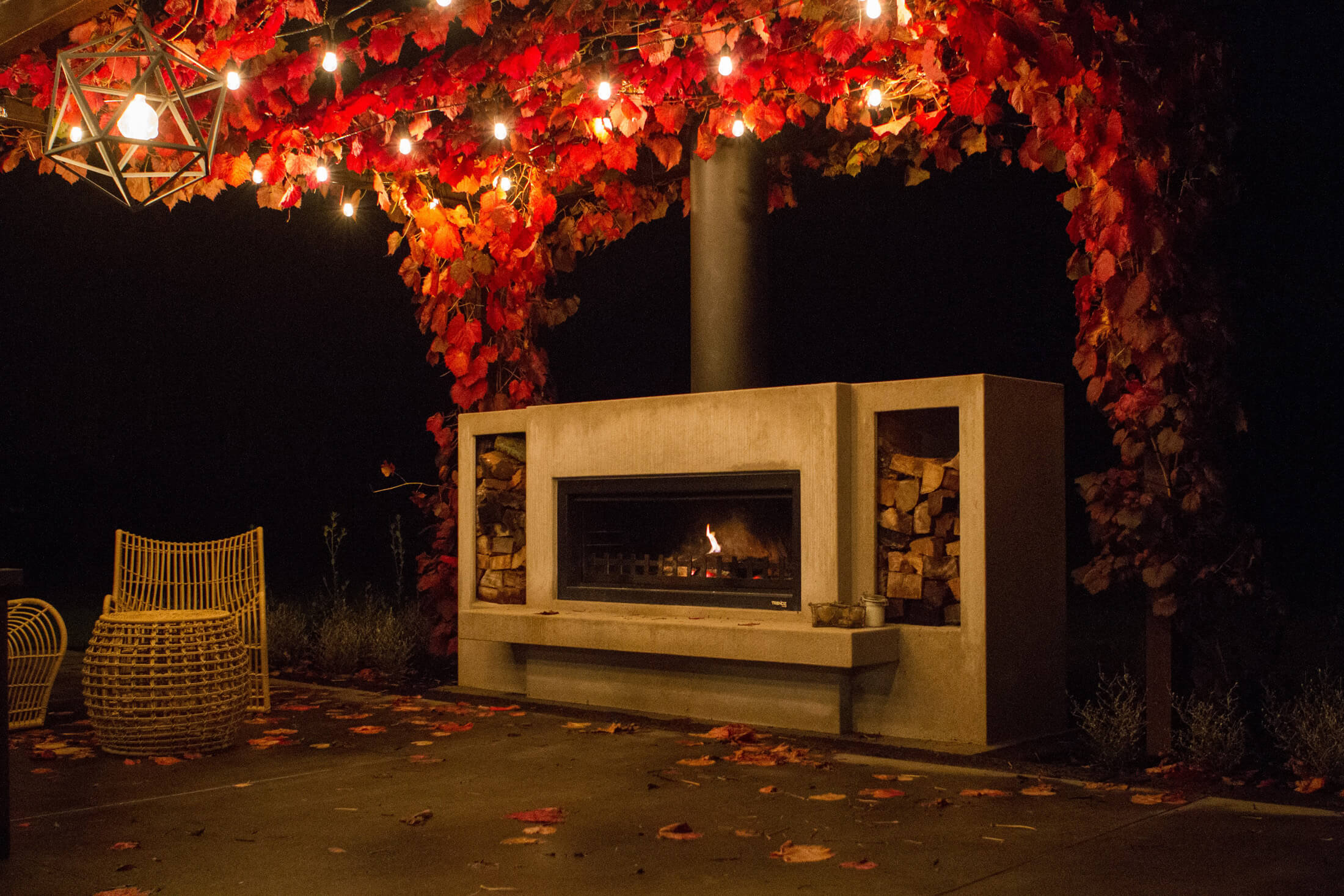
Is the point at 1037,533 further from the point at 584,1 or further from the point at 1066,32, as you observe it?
the point at 584,1

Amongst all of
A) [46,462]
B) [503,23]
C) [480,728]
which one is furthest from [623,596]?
[46,462]

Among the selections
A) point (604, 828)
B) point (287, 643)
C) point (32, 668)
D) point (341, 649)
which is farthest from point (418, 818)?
point (287, 643)

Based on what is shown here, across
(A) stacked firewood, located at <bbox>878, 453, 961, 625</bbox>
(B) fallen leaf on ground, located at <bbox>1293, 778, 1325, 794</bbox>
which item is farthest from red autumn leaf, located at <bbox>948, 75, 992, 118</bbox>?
(B) fallen leaf on ground, located at <bbox>1293, 778, 1325, 794</bbox>

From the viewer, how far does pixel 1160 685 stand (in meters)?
4.79

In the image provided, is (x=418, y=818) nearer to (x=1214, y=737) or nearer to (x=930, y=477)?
(x=930, y=477)

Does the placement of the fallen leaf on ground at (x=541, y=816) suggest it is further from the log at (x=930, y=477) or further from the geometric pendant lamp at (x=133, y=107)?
the geometric pendant lamp at (x=133, y=107)

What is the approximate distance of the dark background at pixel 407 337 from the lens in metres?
6.91

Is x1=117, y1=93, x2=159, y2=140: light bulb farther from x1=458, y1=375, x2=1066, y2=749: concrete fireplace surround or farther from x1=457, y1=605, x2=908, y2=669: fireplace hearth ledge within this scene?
x1=457, y1=605, x2=908, y2=669: fireplace hearth ledge

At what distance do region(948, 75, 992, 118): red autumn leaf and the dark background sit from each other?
957 mm

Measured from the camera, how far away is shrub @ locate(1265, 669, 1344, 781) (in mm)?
4266

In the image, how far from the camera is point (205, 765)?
16.0ft

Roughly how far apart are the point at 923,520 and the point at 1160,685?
1.16 metres

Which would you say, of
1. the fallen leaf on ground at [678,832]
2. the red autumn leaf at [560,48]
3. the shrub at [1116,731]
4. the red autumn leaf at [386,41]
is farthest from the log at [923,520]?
the red autumn leaf at [386,41]

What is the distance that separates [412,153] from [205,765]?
296 cm
